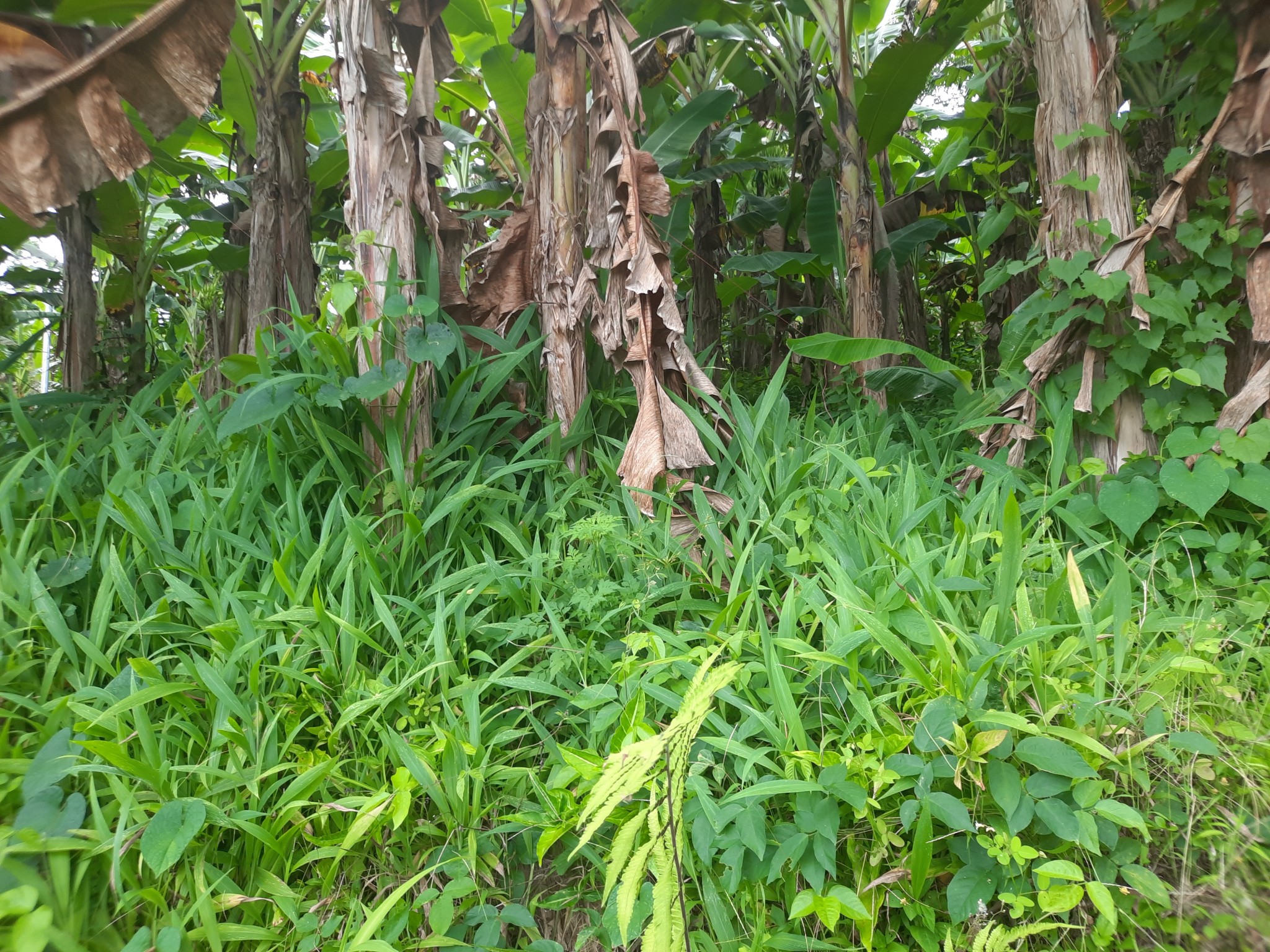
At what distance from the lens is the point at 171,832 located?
1405 mm

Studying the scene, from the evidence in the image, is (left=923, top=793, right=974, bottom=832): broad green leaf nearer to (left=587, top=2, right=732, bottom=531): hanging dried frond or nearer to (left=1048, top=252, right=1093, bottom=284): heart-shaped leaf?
(left=587, top=2, right=732, bottom=531): hanging dried frond

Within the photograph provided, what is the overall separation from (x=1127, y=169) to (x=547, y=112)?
1.94m

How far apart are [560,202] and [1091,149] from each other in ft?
5.65

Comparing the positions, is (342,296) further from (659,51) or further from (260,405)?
(659,51)

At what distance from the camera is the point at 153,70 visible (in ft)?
5.82

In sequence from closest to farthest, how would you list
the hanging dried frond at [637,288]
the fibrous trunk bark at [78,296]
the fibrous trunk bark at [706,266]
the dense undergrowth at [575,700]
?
the dense undergrowth at [575,700], the hanging dried frond at [637,288], the fibrous trunk bark at [78,296], the fibrous trunk bark at [706,266]

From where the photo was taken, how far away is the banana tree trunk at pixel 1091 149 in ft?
7.52

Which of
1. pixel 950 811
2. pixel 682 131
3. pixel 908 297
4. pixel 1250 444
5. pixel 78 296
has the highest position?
pixel 682 131

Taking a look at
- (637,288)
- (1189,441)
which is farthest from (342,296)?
(1189,441)

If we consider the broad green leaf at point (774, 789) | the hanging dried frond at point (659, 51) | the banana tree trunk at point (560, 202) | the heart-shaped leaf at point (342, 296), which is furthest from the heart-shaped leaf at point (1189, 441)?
the hanging dried frond at point (659, 51)

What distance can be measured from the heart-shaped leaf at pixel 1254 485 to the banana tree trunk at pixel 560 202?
1873 mm

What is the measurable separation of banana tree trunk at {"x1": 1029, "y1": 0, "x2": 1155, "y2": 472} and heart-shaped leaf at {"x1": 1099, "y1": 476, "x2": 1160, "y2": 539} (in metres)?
0.21

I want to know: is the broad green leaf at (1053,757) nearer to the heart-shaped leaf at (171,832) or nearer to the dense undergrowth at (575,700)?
the dense undergrowth at (575,700)

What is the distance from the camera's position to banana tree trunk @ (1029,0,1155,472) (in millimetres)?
2293
